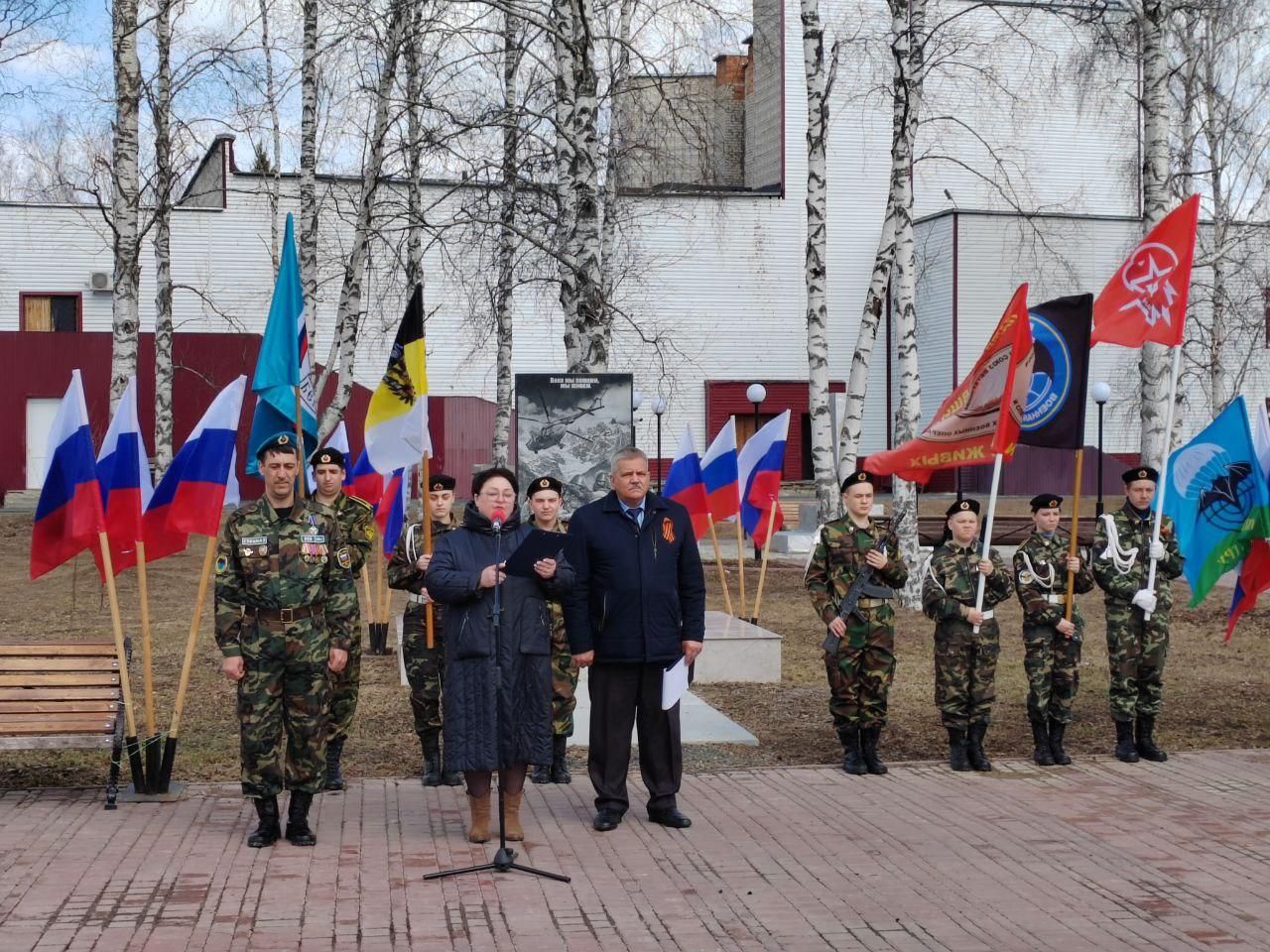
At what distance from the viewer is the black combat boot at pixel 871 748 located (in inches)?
365

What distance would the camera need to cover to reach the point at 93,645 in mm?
8750

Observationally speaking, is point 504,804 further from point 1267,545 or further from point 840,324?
point 840,324

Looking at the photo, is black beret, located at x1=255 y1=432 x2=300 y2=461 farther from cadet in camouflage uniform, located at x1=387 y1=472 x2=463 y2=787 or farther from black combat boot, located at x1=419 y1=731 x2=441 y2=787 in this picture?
black combat boot, located at x1=419 y1=731 x2=441 y2=787

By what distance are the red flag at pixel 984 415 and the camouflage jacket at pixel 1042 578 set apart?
64 centimetres

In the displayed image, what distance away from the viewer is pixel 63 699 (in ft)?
27.6

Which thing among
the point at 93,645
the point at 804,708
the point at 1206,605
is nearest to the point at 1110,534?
the point at 804,708

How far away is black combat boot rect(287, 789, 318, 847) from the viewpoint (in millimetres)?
7395

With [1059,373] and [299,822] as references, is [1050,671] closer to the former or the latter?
[1059,373]

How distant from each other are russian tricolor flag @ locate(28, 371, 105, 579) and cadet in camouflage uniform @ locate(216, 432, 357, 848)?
54.5 inches

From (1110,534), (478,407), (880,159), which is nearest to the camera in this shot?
(1110,534)

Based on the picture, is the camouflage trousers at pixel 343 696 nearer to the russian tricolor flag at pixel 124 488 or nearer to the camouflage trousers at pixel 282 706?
the camouflage trousers at pixel 282 706

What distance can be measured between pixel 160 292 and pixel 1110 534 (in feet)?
66.6

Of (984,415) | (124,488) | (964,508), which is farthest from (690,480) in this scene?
(124,488)

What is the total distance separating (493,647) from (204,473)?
2.39 m
